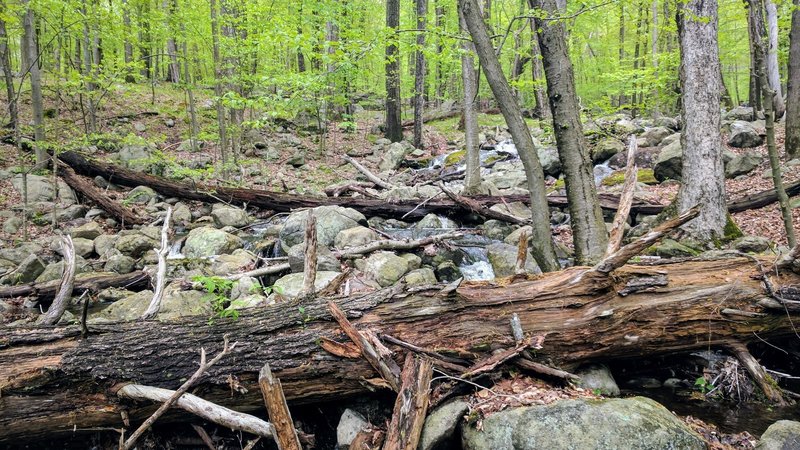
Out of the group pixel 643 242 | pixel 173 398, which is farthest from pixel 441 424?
pixel 643 242

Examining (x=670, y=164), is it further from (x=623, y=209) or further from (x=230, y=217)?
(x=230, y=217)

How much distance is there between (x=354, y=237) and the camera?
8.18m

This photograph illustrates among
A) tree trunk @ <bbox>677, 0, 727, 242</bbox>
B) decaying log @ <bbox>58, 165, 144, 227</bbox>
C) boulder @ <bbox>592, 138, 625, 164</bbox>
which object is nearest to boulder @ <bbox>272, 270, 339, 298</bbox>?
tree trunk @ <bbox>677, 0, 727, 242</bbox>

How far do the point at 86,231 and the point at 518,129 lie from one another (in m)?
9.07

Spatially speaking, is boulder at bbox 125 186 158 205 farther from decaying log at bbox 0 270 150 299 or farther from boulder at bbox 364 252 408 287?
boulder at bbox 364 252 408 287

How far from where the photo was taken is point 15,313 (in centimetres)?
604

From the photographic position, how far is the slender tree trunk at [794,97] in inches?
376

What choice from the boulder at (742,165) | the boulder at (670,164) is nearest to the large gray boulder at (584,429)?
the boulder at (670,164)

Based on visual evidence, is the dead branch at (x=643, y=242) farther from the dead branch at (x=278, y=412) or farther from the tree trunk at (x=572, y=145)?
the dead branch at (x=278, y=412)

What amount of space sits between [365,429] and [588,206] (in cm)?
364

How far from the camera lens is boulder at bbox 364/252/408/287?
6746 mm

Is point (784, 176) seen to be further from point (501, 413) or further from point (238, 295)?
point (238, 295)

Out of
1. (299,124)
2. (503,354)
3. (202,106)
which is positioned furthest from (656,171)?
(202,106)

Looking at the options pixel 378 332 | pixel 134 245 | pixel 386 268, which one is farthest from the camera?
pixel 134 245
